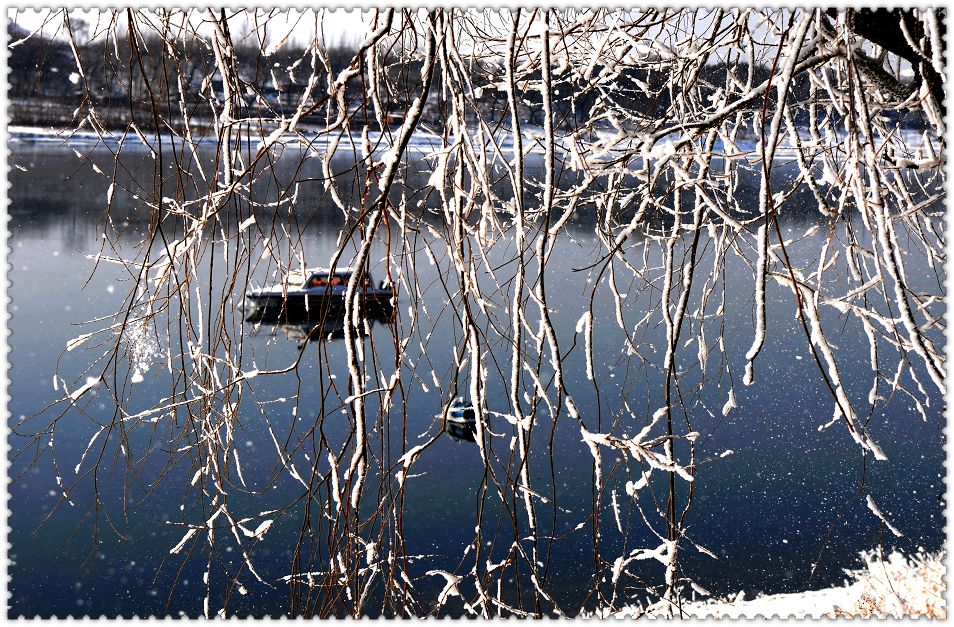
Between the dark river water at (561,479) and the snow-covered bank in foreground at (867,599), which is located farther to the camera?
the dark river water at (561,479)

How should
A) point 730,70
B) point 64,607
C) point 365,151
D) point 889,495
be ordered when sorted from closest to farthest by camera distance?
point 365,151
point 730,70
point 64,607
point 889,495

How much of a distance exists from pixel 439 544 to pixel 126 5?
282 inches

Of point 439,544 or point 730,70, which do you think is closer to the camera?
point 730,70

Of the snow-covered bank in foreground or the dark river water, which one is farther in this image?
the dark river water

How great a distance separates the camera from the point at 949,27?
0.98 m

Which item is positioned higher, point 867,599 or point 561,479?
point 867,599

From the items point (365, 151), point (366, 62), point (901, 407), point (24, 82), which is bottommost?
point (901, 407)

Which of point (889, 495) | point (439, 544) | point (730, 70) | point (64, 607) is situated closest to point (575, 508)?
point (439, 544)

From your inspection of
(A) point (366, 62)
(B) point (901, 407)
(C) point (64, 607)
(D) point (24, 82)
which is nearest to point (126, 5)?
(A) point (366, 62)

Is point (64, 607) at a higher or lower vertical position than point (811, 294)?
lower

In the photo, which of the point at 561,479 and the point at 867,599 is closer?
the point at 867,599

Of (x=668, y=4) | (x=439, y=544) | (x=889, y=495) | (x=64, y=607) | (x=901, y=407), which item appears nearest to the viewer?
(x=668, y=4)

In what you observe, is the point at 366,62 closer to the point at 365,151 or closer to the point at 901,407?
the point at 365,151

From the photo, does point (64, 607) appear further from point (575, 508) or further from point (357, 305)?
point (357, 305)
